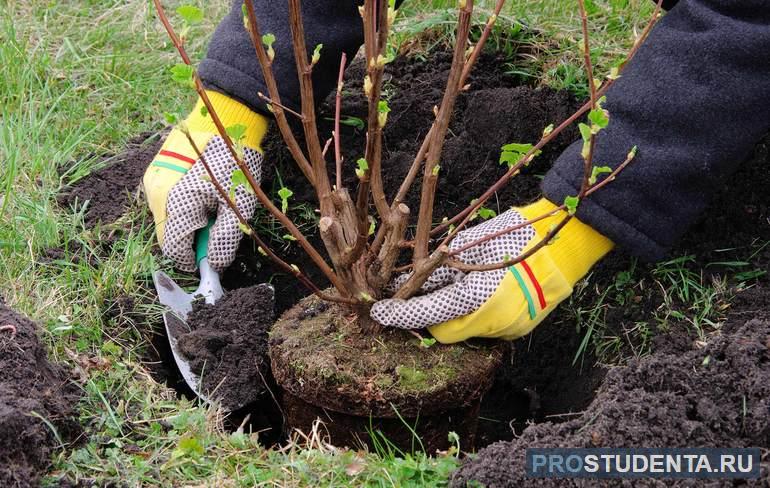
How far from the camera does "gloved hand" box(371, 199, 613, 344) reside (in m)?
1.99

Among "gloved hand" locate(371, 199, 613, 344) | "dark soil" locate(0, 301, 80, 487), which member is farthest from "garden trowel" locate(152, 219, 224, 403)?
"gloved hand" locate(371, 199, 613, 344)

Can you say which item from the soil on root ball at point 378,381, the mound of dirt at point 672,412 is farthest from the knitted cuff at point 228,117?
the mound of dirt at point 672,412

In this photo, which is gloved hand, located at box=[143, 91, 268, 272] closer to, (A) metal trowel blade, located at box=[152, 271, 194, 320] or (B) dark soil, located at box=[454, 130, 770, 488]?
(A) metal trowel blade, located at box=[152, 271, 194, 320]

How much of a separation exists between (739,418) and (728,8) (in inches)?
34.5

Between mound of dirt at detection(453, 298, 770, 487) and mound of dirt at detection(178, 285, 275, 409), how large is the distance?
0.71m

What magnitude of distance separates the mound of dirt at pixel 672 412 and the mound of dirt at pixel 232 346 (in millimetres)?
705

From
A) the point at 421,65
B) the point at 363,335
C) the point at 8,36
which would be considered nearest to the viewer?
the point at 363,335

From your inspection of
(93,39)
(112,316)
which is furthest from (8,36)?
(112,316)

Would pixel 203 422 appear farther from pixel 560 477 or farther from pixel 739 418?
pixel 739 418

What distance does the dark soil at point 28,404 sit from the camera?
1.63m

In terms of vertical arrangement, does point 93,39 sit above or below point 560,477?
above

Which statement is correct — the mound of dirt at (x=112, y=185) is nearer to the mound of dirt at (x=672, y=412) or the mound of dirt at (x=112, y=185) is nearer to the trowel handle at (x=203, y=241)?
the trowel handle at (x=203, y=241)

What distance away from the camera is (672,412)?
170 centimetres

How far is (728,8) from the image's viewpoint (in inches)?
75.1
